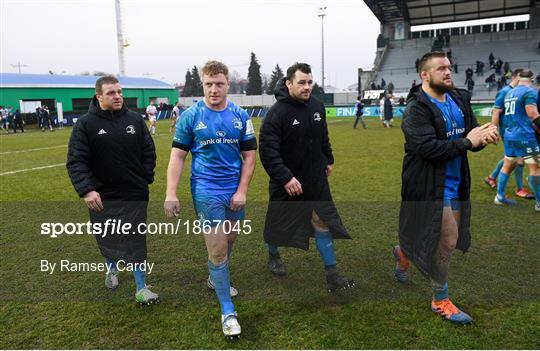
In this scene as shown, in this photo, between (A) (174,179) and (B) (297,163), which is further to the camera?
(B) (297,163)

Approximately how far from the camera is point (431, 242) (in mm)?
3201

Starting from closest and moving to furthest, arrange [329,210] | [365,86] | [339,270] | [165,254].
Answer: [329,210]
[339,270]
[165,254]
[365,86]

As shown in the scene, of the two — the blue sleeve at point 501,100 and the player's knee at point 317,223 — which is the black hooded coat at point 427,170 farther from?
the blue sleeve at point 501,100

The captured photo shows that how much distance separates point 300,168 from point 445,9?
4266cm

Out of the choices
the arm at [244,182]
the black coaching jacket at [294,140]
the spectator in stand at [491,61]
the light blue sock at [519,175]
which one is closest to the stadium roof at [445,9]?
the spectator in stand at [491,61]

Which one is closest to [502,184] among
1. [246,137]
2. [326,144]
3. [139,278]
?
[326,144]

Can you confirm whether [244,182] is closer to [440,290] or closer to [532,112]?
[440,290]

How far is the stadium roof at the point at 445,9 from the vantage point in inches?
1513

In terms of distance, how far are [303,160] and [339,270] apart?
1199 mm

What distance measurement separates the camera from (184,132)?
127 inches

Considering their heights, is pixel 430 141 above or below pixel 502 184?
above

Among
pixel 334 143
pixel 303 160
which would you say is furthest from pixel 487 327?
pixel 334 143

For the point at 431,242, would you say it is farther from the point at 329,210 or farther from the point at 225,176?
the point at 225,176

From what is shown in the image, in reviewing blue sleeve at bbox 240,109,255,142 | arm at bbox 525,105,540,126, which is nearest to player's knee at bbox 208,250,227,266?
blue sleeve at bbox 240,109,255,142
